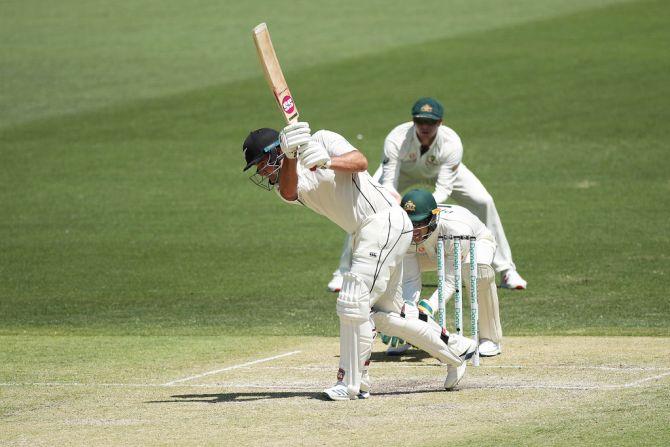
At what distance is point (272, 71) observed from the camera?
26.9 ft

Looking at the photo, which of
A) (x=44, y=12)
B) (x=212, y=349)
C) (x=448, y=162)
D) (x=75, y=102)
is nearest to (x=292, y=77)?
(x=75, y=102)

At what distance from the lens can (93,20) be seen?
34.9 m

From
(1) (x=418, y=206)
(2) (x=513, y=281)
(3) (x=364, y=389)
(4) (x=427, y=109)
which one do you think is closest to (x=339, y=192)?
(1) (x=418, y=206)

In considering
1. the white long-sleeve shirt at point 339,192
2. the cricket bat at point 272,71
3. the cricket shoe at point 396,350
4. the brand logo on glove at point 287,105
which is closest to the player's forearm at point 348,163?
the white long-sleeve shirt at point 339,192

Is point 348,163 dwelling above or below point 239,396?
above

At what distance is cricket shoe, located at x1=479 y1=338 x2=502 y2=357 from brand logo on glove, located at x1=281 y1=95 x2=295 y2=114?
269 cm

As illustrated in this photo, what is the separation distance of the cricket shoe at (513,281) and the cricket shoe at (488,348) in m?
3.71

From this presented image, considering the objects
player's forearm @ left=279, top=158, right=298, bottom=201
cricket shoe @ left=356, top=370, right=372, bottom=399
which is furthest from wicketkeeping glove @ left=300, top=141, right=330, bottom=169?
cricket shoe @ left=356, top=370, right=372, bottom=399

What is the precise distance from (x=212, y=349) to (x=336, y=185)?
2.92 meters

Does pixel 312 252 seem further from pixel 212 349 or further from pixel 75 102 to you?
pixel 75 102

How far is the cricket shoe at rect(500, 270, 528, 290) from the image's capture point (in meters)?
13.5

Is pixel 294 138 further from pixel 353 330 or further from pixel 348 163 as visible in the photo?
pixel 353 330

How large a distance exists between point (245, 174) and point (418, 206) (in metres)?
13.1

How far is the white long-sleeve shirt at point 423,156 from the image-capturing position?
12953 mm
